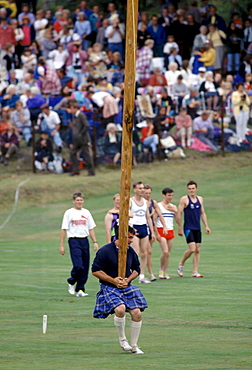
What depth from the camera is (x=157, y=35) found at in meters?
31.4

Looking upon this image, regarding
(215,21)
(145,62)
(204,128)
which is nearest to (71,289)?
(204,128)

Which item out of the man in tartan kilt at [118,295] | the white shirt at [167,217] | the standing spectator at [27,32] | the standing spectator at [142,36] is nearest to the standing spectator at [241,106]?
the standing spectator at [142,36]

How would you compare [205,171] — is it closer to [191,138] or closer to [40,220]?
[191,138]

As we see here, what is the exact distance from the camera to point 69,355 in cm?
959

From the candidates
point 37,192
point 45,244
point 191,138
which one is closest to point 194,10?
point 191,138

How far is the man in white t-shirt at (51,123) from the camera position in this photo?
2881 centimetres

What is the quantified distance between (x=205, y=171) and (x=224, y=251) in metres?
10.5

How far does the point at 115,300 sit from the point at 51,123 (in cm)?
1979

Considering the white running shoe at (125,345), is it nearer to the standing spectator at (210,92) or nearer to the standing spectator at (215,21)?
the standing spectator at (210,92)

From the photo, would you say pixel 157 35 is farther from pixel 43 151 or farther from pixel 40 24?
pixel 43 151

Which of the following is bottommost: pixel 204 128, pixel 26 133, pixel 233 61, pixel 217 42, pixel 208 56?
pixel 26 133

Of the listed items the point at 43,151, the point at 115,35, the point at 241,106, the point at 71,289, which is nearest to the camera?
the point at 71,289

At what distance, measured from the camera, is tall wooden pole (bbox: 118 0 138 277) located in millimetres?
9266

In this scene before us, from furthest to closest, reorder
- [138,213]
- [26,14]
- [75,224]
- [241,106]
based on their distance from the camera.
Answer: [26,14]
[241,106]
[138,213]
[75,224]
